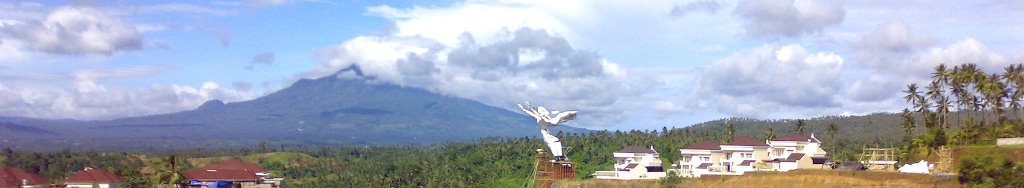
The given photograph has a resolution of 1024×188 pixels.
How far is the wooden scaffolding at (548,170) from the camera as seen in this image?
54.6 metres

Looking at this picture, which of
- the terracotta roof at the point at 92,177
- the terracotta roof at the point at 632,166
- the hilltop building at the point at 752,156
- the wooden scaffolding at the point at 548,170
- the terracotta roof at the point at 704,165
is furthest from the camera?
the terracotta roof at the point at 92,177

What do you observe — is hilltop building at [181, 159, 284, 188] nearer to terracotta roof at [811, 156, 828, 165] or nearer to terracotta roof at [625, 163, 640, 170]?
terracotta roof at [625, 163, 640, 170]

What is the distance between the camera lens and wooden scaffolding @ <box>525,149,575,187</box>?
54625mm

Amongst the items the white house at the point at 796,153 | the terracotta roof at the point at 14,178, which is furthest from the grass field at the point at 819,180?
the terracotta roof at the point at 14,178

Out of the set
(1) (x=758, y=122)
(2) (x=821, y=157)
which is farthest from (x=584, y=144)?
(1) (x=758, y=122)

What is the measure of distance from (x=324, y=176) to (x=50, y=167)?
17.6m

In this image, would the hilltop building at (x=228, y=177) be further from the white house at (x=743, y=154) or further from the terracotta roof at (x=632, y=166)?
the white house at (x=743, y=154)

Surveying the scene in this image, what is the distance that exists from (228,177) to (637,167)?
22.2 metres

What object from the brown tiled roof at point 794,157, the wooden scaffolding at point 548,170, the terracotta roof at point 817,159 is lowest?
the wooden scaffolding at point 548,170

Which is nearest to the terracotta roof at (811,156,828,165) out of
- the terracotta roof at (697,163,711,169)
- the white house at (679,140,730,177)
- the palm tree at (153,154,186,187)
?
the white house at (679,140,730,177)

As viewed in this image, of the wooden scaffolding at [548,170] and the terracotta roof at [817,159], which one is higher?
the terracotta roof at [817,159]

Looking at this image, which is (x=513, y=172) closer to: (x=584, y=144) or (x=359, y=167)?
(x=584, y=144)

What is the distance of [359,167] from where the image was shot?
88875 mm

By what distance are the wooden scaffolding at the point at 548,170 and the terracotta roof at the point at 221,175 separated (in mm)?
18393
